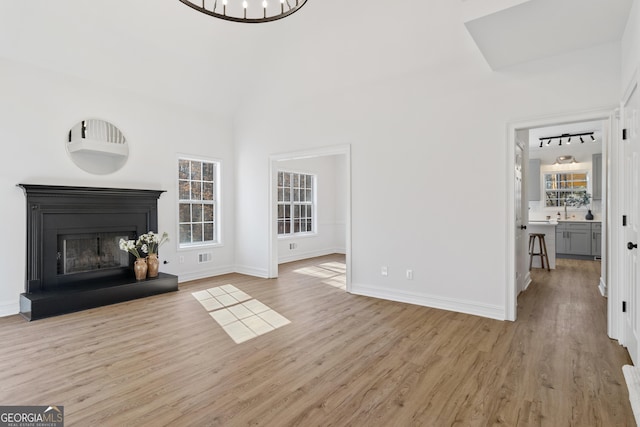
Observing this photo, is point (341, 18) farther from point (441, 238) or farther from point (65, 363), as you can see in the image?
point (65, 363)

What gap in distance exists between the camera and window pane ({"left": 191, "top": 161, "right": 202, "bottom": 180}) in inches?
241

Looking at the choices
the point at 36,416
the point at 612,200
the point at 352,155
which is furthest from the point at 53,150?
the point at 612,200

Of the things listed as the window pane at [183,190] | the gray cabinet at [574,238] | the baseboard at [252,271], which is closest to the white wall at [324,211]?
the baseboard at [252,271]

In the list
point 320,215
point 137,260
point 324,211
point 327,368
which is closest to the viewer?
point 327,368

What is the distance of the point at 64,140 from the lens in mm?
4504

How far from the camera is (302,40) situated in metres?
4.89

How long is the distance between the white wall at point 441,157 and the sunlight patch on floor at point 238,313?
150 centimetres

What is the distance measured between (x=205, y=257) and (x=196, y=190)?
123 centimetres

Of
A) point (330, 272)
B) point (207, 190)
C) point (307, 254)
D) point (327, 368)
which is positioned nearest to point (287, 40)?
point (207, 190)

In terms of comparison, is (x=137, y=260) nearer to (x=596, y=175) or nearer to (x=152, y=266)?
(x=152, y=266)

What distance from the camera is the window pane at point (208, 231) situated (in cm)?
633

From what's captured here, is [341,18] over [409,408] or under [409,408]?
over

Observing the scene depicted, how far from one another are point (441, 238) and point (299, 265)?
12.8 ft

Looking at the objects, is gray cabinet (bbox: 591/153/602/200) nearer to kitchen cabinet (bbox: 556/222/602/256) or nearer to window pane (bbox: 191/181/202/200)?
kitchen cabinet (bbox: 556/222/602/256)
